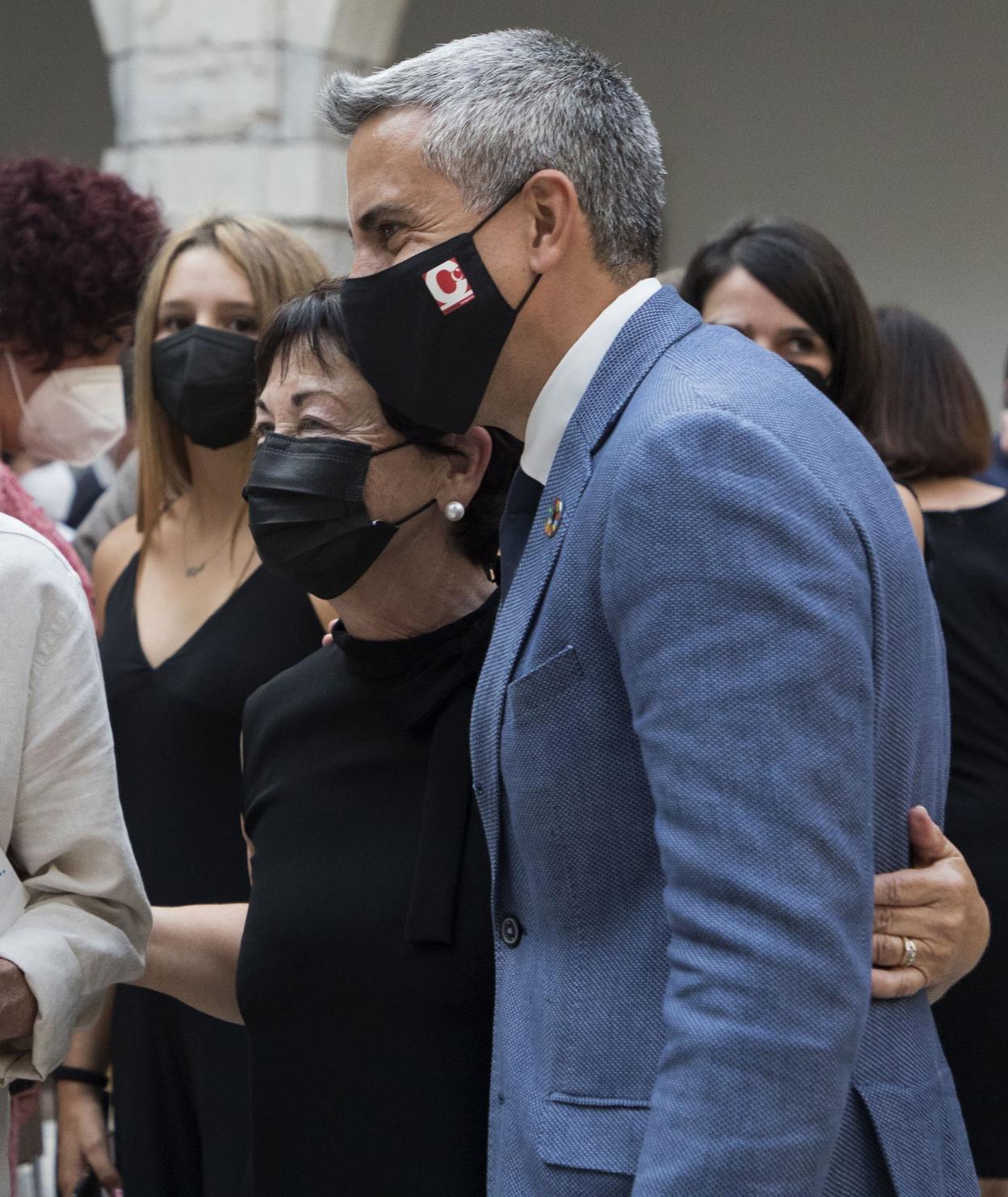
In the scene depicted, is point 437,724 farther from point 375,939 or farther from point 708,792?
point 708,792

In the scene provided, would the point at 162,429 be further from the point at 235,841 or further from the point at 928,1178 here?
the point at 928,1178

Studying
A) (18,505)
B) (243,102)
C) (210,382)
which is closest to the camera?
(18,505)

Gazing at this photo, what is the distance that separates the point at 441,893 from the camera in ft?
5.82

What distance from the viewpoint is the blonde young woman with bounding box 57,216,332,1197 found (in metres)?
2.60

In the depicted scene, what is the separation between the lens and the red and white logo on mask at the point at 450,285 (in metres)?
1.56

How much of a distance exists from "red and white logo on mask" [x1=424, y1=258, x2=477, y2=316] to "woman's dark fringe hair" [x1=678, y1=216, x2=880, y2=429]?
1.69 metres

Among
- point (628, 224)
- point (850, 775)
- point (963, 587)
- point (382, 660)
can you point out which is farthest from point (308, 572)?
point (963, 587)

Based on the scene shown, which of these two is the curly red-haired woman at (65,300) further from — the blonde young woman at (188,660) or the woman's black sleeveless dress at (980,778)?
the woman's black sleeveless dress at (980,778)

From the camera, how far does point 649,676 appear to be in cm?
125

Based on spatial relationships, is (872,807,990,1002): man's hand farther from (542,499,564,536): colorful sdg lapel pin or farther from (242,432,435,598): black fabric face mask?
(242,432,435,598): black fabric face mask

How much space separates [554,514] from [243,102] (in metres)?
5.41

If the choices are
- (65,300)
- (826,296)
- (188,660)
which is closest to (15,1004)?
(188,660)

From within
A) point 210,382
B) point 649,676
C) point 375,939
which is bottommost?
point 375,939

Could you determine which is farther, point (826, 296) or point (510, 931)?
point (826, 296)
